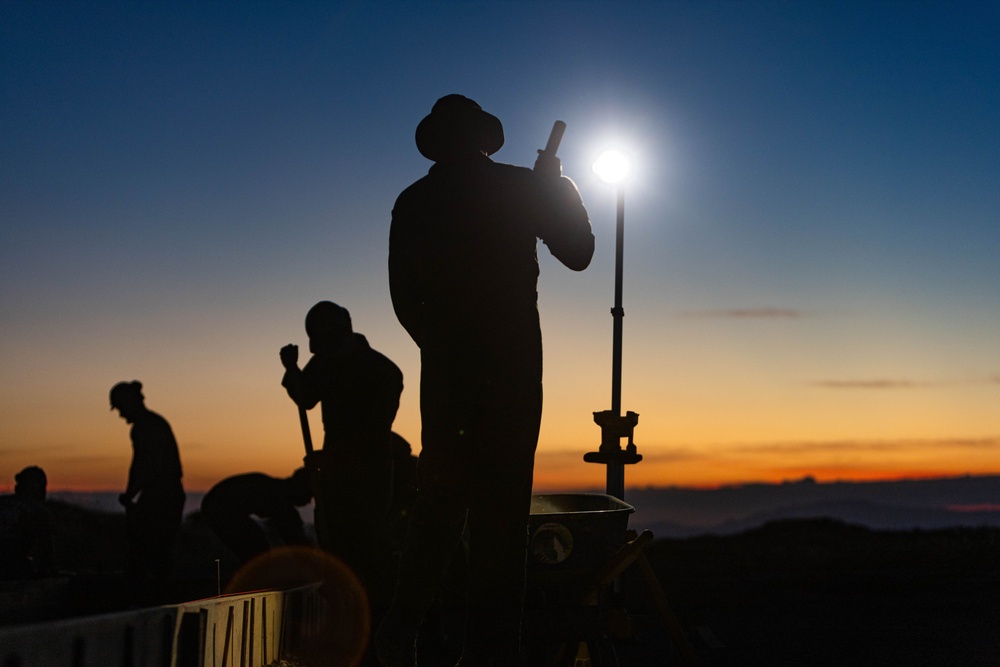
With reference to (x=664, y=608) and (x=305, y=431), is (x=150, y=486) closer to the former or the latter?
(x=305, y=431)

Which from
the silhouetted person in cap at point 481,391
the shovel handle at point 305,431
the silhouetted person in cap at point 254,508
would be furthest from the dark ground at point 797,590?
the silhouetted person in cap at point 481,391

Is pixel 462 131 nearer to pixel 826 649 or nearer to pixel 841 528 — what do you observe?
pixel 826 649

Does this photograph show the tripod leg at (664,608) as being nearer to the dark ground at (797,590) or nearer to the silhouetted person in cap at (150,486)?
the dark ground at (797,590)

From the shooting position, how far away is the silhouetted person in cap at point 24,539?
391 inches

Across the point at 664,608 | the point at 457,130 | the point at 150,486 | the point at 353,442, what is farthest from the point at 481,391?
the point at 150,486

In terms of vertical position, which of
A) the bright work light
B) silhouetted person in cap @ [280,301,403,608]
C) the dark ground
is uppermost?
the bright work light

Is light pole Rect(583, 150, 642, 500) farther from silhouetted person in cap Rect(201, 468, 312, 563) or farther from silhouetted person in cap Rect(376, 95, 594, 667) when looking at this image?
silhouetted person in cap Rect(376, 95, 594, 667)

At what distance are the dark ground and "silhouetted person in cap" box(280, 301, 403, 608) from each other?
172 cm

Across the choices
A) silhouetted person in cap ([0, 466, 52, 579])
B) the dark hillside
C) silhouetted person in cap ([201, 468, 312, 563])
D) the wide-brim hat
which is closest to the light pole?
the dark hillside

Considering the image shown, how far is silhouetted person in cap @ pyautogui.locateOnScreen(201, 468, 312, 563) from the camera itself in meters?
8.63

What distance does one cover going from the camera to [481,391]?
385 centimetres

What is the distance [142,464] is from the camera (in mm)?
10766

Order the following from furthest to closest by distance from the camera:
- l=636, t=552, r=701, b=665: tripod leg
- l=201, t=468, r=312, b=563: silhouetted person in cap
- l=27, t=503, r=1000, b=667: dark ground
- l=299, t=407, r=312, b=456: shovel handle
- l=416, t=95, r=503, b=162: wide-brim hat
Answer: l=27, t=503, r=1000, b=667: dark ground → l=201, t=468, r=312, b=563: silhouetted person in cap → l=299, t=407, r=312, b=456: shovel handle → l=636, t=552, r=701, b=665: tripod leg → l=416, t=95, r=503, b=162: wide-brim hat

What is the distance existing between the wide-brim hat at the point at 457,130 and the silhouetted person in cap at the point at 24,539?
291 inches
